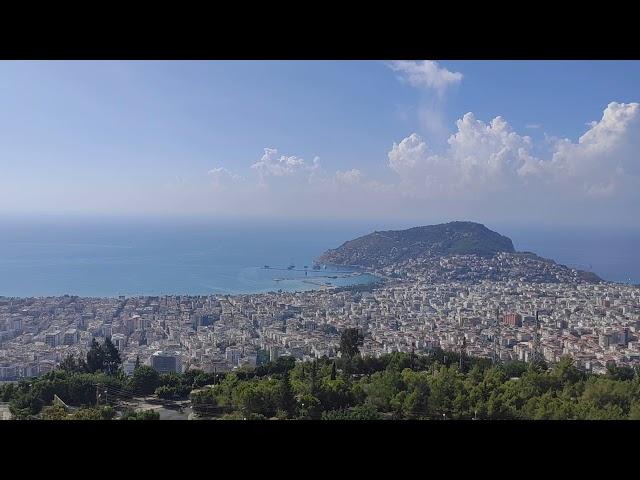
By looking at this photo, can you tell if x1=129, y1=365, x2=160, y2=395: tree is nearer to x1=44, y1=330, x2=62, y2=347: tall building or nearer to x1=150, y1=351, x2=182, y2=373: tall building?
x1=150, y1=351, x2=182, y2=373: tall building

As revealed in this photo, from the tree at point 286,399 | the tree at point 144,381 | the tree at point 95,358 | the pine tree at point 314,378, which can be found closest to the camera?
the tree at point 286,399

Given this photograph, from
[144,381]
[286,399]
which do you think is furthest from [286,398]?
[144,381]

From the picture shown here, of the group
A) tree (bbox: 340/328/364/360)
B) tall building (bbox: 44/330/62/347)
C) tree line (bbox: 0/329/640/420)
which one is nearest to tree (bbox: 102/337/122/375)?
tree line (bbox: 0/329/640/420)

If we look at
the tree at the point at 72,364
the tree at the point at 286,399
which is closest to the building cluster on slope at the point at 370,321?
the tree at the point at 72,364

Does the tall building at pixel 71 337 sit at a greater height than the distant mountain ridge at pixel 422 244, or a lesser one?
lesser

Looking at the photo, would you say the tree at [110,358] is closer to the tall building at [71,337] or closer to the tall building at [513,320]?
the tall building at [71,337]
